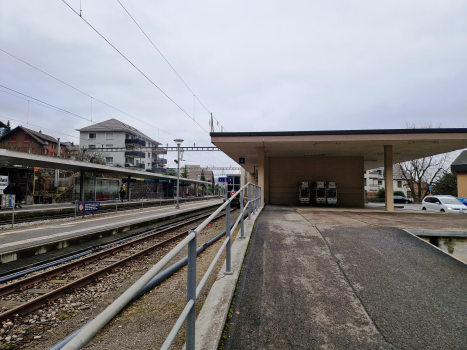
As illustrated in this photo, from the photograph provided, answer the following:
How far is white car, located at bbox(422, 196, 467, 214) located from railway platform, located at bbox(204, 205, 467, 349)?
583 inches

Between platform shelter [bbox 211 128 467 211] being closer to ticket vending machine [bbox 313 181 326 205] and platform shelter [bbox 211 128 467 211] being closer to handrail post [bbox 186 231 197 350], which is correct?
ticket vending machine [bbox 313 181 326 205]

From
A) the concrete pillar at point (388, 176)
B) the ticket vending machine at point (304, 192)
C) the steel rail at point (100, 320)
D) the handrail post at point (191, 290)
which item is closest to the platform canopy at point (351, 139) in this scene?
the concrete pillar at point (388, 176)

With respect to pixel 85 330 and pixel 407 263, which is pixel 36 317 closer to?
pixel 85 330

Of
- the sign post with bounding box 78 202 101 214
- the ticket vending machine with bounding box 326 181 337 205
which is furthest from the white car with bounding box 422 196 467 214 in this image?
the sign post with bounding box 78 202 101 214

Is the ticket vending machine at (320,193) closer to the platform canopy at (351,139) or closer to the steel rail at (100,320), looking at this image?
the platform canopy at (351,139)

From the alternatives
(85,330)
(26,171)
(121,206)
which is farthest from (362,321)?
(26,171)

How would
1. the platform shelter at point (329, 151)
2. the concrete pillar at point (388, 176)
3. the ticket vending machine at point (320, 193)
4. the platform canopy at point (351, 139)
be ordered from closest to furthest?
the platform canopy at point (351, 139), the platform shelter at point (329, 151), the concrete pillar at point (388, 176), the ticket vending machine at point (320, 193)

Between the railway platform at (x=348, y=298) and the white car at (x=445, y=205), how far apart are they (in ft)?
48.5

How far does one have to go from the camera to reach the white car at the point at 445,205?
16.7m

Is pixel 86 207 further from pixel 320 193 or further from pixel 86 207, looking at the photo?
pixel 320 193

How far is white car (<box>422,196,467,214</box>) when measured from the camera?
16677mm

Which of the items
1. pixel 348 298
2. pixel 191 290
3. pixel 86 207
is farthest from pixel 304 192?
pixel 191 290

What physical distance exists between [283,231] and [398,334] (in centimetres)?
433

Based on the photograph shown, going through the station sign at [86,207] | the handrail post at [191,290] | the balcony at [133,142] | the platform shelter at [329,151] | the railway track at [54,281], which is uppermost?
the balcony at [133,142]
